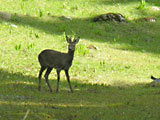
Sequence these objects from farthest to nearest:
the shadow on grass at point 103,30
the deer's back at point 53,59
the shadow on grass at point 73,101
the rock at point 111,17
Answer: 1. the rock at point 111,17
2. the shadow on grass at point 103,30
3. the deer's back at point 53,59
4. the shadow on grass at point 73,101

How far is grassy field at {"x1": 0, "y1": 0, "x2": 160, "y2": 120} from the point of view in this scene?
1271cm

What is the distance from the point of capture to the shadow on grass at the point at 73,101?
11.7 metres

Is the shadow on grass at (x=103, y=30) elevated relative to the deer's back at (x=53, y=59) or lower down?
lower down

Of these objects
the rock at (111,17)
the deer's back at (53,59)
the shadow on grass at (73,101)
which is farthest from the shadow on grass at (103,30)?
the deer's back at (53,59)

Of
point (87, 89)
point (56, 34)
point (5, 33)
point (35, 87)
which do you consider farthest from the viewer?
point (56, 34)

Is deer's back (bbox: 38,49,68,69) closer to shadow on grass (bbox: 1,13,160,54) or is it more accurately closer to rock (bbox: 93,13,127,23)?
shadow on grass (bbox: 1,13,160,54)

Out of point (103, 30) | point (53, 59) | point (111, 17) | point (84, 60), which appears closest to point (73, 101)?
point (53, 59)

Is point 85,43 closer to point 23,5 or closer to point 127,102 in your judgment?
point 23,5

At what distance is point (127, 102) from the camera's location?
14430 mm

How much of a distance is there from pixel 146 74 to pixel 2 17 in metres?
11.1

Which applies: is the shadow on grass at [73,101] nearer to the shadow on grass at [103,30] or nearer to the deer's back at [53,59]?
the deer's back at [53,59]

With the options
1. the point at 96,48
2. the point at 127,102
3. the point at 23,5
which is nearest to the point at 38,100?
the point at 127,102

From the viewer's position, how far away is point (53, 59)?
1662 centimetres

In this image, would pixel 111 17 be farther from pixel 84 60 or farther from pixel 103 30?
pixel 84 60
